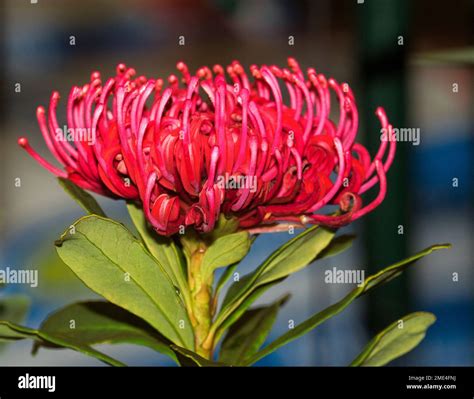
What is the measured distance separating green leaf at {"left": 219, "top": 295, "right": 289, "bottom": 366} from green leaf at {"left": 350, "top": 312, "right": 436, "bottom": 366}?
157 millimetres

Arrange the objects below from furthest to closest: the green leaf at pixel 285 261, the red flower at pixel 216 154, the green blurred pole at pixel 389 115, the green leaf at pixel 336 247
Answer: the green blurred pole at pixel 389 115
the green leaf at pixel 336 247
the green leaf at pixel 285 261
the red flower at pixel 216 154

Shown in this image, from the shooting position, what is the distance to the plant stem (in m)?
0.93

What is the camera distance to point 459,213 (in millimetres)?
1880

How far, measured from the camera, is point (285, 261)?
36.3 inches

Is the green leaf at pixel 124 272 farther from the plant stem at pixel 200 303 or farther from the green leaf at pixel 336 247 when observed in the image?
the green leaf at pixel 336 247

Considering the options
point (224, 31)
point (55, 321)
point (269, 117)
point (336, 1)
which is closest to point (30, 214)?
point (224, 31)

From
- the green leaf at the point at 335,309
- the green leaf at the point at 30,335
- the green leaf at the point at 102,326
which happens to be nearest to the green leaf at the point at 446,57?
the green leaf at the point at 335,309

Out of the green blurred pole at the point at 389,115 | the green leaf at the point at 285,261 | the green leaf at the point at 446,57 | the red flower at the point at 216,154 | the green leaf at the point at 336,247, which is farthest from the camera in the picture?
the green leaf at the point at 446,57

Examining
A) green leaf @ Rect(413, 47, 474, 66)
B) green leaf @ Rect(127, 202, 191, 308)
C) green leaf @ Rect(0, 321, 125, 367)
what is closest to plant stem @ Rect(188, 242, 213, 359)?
green leaf @ Rect(127, 202, 191, 308)

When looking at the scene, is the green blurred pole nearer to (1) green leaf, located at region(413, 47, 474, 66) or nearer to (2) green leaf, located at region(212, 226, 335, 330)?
(1) green leaf, located at region(413, 47, 474, 66)

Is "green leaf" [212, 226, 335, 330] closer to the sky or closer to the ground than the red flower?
closer to the ground

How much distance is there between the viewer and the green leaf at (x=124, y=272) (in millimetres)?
819

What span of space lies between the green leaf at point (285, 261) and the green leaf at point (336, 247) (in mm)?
65

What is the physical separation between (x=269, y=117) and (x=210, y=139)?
9 cm
